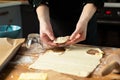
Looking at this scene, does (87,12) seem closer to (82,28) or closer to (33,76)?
(82,28)

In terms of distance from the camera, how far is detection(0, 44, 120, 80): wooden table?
0.79m

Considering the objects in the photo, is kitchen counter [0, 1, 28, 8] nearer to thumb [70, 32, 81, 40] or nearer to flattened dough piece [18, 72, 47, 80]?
thumb [70, 32, 81, 40]

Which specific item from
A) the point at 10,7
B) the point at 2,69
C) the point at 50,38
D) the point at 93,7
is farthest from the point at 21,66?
the point at 10,7

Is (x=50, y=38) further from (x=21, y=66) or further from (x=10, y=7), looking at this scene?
(x=10, y=7)

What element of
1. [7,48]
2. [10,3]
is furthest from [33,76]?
[10,3]

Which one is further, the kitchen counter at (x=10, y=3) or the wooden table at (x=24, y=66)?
the kitchen counter at (x=10, y=3)

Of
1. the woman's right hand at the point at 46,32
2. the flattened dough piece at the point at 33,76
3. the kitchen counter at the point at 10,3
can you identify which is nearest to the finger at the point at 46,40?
the woman's right hand at the point at 46,32

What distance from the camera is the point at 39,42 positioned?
1.09 metres

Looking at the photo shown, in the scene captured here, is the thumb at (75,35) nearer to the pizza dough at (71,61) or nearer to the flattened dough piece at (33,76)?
the pizza dough at (71,61)

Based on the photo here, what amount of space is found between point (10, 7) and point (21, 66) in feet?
3.48

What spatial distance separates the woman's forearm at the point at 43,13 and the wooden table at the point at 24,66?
0.42 feet

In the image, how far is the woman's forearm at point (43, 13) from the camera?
3.59ft

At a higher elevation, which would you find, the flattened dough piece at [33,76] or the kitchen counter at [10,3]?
the kitchen counter at [10,3]

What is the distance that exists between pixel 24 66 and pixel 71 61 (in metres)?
0.18
